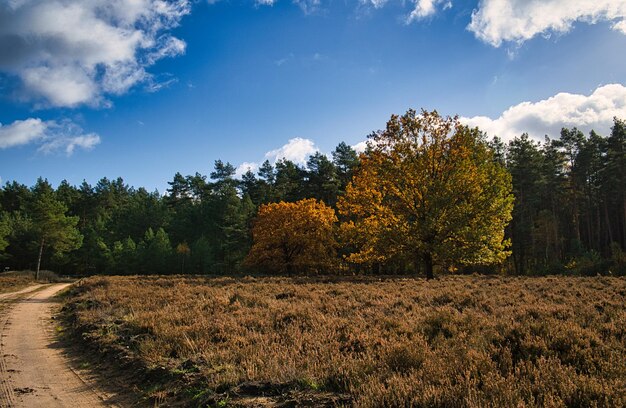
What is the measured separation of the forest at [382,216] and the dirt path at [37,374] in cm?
1811

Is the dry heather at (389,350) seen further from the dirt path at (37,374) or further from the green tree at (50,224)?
the green tree at (50,224)

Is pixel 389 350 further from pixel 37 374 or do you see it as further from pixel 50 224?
pixel 50 224

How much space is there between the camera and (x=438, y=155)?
963 inches

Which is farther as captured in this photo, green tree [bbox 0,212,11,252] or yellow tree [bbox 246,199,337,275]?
green tree [bbox 0,212,11,252]

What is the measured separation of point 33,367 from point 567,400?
1070cm

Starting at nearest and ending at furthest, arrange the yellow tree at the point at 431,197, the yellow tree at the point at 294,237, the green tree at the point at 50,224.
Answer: the yellow tree at the point at 431,197 < the yellow tree at the point at 294,237 < the green tree at the point at 50,224

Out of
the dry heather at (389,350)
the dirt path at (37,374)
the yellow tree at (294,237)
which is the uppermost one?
the yellow tree at (294,237)

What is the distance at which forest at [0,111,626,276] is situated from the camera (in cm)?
2378

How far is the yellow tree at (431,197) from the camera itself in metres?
23.2

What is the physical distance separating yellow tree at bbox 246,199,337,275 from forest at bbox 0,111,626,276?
0.13 metres

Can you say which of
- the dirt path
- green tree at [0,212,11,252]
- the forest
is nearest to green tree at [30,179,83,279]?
the forest

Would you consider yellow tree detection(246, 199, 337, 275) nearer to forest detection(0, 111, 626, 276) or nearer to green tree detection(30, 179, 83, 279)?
forest detection(0, 111, 626, 276)

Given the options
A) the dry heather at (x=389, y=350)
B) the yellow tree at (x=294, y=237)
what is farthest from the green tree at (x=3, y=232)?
the dry heather at (x=389, y=350)

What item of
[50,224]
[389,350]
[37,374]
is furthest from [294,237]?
[50,224]
